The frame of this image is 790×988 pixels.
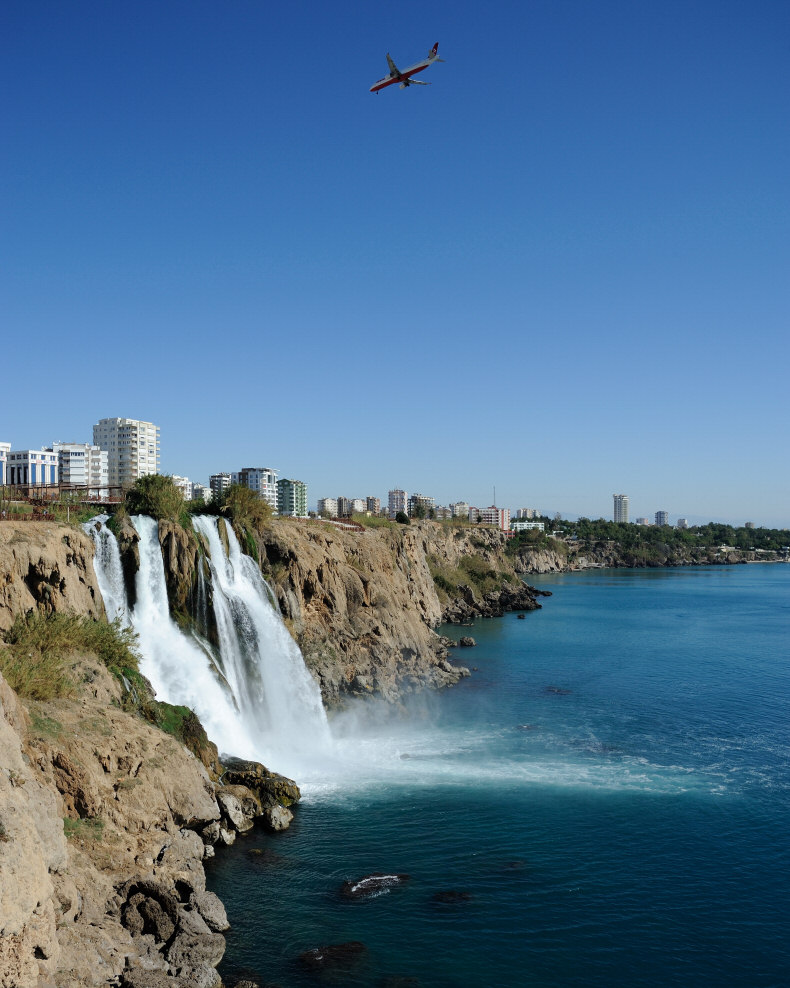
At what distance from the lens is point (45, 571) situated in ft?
74.6

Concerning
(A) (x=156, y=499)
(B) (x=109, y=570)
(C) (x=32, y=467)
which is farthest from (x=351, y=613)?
(C) (x=32, y=467)

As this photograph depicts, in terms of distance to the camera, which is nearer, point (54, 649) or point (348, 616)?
point (54, 649)

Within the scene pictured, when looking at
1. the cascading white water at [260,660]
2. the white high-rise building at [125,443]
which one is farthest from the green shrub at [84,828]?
the white high-rise building at [125,443]

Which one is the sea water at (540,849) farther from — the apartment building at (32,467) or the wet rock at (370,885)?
the apartment building at (32,467)

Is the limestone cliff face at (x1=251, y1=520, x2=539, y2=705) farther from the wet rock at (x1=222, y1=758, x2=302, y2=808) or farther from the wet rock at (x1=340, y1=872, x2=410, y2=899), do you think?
the wet rock at (x1=340, y1=872, x2=410, y2=899)

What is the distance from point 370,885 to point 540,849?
517cm

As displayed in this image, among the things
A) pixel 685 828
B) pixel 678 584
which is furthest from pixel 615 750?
pixel 678 584

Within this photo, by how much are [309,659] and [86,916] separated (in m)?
22.8

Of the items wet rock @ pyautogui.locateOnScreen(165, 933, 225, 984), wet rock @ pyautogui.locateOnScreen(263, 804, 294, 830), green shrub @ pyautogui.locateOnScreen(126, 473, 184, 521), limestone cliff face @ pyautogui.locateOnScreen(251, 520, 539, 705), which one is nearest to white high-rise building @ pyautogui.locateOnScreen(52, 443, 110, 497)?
limestone cliff face @ pyautogui.locateOnScreen(251, 520, 539, 705)

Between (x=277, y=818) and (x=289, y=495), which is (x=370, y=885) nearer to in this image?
(x=277, y=818)

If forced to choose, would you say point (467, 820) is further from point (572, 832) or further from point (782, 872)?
point (782, 872)

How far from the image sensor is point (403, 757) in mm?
29219

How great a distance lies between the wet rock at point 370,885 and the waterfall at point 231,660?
8428 mm

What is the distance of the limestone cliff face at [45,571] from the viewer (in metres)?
21.7
